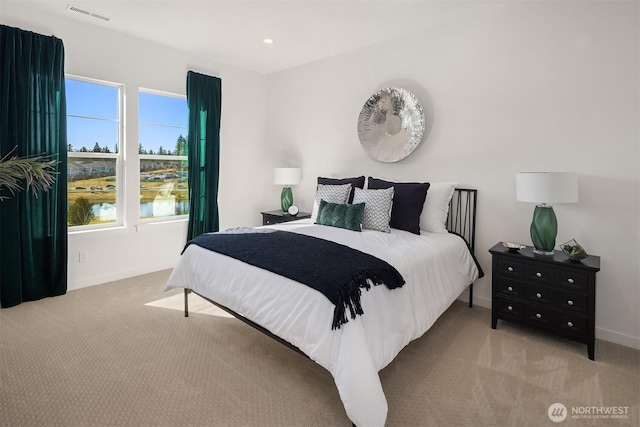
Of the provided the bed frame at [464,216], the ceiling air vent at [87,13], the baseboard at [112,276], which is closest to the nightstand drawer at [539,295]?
the bed frame at [464,216]

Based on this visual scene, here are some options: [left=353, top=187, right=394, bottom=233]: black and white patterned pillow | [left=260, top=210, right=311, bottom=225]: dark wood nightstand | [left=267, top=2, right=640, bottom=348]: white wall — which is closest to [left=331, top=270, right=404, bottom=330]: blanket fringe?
[left=353, top=187, right=394, bottom=233]: black and white patterned pillow

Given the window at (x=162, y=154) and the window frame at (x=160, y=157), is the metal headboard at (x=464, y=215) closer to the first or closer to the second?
the window frame at (x=160, y=157)

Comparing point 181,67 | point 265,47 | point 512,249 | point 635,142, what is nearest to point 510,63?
point 635,142

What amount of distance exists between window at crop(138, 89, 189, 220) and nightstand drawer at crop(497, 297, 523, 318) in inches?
151

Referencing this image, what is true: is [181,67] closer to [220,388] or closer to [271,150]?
[271,150]

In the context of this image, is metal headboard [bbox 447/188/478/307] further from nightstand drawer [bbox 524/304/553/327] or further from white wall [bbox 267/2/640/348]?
nightstand drawer [bbox 524/304/553/327]

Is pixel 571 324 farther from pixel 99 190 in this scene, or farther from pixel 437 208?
pixel 99 190

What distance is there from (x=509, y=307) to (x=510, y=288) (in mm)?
155

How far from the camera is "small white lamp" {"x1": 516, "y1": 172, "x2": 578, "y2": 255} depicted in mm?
2496

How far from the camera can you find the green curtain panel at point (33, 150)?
123 inches

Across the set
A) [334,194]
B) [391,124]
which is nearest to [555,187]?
[391,124]

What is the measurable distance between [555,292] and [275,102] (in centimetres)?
425

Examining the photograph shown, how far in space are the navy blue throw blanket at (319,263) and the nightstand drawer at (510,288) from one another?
1192 mm

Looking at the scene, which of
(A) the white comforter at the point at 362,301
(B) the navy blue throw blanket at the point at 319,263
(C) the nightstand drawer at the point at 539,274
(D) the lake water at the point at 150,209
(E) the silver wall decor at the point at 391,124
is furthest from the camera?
(D) the lake water at the point at 150,209
